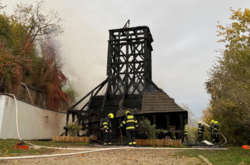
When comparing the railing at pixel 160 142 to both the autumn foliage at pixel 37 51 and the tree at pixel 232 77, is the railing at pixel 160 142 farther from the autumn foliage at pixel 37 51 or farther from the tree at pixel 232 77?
the autumn foliage at pixel 37 51

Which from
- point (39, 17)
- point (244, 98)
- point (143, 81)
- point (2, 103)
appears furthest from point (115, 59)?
point (244, 98)

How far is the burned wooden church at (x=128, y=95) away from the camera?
669 inches

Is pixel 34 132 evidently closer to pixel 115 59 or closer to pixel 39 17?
pixel 115 59

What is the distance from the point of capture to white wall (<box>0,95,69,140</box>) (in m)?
13.5

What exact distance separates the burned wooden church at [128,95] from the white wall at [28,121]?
2271 mm

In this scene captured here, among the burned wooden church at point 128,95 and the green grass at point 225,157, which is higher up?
the burned wooden church at point 128,95

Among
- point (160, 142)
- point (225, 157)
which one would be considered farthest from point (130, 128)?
point (225, 157)

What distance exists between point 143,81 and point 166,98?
3.60 meters

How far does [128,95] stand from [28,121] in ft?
28.3

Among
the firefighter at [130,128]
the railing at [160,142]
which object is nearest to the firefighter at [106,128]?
the firefighter at [130,128]

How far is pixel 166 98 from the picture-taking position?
1750cm

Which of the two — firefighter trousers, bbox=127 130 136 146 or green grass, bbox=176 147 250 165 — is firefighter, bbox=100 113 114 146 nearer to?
firefighter trousers, bbox=127 130 136 146

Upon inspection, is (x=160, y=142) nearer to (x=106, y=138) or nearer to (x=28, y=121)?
(x=106, y=138)

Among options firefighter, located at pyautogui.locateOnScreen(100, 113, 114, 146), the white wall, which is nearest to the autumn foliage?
the white wall
